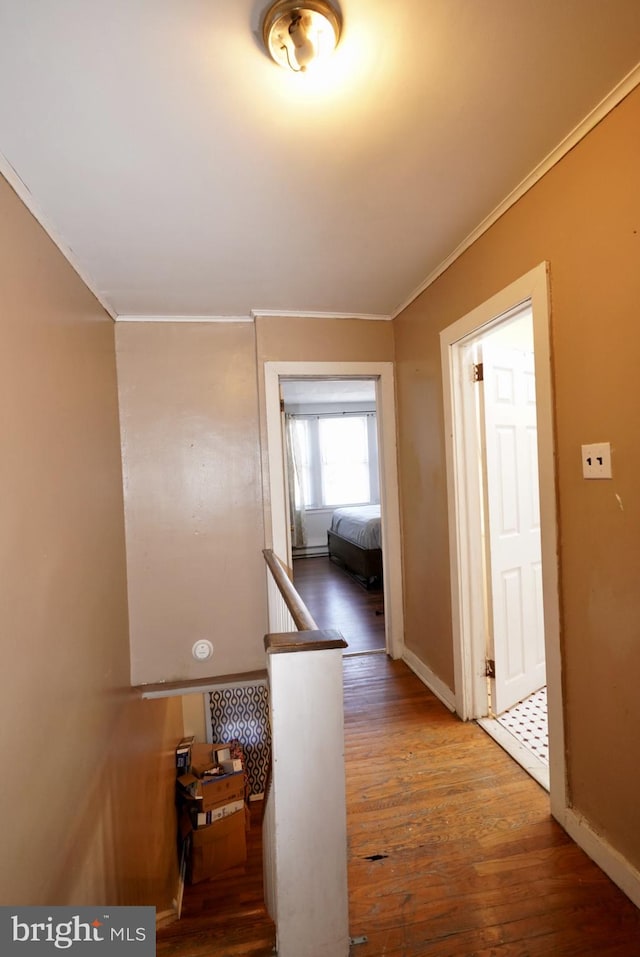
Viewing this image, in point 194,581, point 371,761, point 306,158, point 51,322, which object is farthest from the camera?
point 194,581

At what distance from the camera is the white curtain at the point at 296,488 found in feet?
22.9

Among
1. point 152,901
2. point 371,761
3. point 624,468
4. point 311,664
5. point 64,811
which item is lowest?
point 152,901

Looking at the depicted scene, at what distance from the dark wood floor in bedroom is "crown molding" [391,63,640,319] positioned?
2.58m

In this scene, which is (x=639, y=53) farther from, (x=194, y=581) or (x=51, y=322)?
(x=194, y=581)

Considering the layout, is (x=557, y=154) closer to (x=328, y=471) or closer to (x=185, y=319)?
(x=185, y=319)

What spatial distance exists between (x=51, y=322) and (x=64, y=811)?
1822 mm

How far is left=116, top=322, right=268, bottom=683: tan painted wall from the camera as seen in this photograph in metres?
2.70

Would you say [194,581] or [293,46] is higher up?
[293,46]

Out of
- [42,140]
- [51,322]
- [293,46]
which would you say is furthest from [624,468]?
[51,322]

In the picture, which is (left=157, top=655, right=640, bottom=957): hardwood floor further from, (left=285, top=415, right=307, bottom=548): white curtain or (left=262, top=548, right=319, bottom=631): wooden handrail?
(left=285, top=415, right=307, bottom=548): white curtain

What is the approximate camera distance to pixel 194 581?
2.77 metres

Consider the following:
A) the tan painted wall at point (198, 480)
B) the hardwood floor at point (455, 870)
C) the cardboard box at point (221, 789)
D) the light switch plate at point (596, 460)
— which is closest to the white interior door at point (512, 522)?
the hardwood floor at point (455, 870)

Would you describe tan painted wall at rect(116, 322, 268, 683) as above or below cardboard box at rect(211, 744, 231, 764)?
above

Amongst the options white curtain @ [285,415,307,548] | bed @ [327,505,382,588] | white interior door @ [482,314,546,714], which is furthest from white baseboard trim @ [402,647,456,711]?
white curtain @ [285,415,307,548]
